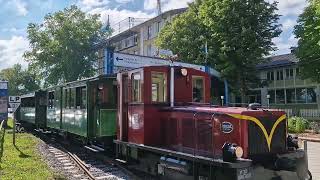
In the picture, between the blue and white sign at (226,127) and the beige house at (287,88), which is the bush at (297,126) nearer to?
the beige house at (287,88)

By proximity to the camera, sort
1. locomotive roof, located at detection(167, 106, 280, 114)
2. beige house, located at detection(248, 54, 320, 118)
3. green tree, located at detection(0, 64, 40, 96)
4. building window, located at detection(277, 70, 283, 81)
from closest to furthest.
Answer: locomotive roof, located at detection(167, 106, 280, 114) → beige house, located at detection(248, 54, 320, 118) → building window, located at detection(277, 70, 283, 81) → green tree, located at detection(0, 64, 40, 96)

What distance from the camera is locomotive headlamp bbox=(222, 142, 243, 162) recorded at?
862 centimetres

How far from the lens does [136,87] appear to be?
1209cm

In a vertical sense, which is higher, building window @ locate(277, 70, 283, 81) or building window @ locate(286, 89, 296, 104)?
building window @ locate(277, 70, 283, 81)

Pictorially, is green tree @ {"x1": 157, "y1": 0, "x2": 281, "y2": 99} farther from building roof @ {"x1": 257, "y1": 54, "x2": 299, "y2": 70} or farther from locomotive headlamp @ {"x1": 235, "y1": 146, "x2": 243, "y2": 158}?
locomotive headlamp @ {"x1": 235, "y1": 146, "x2": 243, "y2": 158}

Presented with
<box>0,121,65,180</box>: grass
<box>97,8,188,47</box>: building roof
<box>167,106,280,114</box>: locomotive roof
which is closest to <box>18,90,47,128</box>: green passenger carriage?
<box>0,121,65,180</box>: grass

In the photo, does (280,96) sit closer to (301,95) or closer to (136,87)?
(301,95)

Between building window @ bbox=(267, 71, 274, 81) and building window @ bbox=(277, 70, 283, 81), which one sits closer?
building window @ bbox=(277, 70, 283, 81)

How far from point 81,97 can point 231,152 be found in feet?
33.1

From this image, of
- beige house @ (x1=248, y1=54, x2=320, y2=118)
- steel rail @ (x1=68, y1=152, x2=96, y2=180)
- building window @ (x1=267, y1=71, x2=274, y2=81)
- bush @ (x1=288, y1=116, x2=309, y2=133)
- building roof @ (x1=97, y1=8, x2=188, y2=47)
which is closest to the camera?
steel rail @ (x1=68, y1=152, x2=96, y2=180)

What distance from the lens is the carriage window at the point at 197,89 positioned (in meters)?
12.0

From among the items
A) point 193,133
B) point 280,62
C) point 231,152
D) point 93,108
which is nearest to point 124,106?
point 193,133

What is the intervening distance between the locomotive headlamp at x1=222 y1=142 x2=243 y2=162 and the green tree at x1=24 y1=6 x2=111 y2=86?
5461 cm

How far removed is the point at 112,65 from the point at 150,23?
35.5 m
